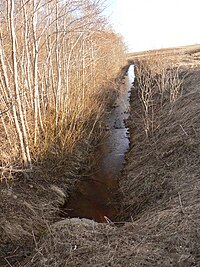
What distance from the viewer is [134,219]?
5859mm

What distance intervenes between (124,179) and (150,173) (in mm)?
1021

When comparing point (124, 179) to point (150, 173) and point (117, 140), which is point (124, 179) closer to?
point (150, 173)

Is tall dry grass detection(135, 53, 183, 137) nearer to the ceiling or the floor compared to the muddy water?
nearer to the ceiling

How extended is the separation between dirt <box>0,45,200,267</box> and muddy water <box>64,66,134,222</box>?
0.29 m

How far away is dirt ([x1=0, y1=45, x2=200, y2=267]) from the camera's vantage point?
404 cm

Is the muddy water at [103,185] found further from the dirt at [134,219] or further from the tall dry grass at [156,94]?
the tall dry grass at [156,94]

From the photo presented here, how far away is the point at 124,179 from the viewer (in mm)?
8008

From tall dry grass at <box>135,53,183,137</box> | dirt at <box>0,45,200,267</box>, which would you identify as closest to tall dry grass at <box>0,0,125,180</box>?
dirt at <box>0,45,200,267</box>

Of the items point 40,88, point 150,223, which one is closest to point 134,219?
point 150,223

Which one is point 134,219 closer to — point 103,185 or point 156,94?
point 103,185

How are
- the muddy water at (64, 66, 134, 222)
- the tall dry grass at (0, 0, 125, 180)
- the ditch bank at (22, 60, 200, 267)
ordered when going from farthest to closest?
the muddy water at (64, 66, 134, 222)
the tall dry grass at (0, 0, 125, 180)
the ditch bank at (22, 60, 200, 267)

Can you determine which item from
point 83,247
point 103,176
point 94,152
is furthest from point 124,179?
point 83,247

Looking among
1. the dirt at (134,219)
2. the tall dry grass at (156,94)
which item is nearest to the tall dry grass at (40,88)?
the dirt at (134,219)

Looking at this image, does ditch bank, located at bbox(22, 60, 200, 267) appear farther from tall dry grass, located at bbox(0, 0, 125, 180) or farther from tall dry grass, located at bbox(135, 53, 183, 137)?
tall dry grass, located at bbox(0, 0, 125, 180)
